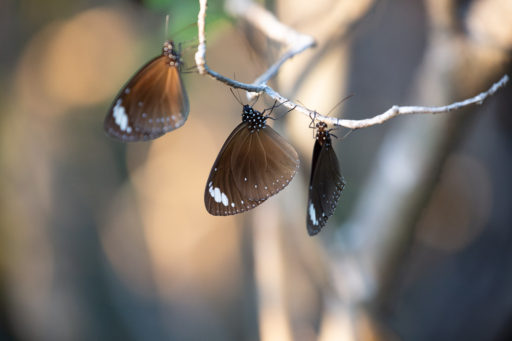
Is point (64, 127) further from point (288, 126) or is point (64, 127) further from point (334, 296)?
point (334, 296)

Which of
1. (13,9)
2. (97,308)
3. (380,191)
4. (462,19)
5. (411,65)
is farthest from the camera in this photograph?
(97,308)

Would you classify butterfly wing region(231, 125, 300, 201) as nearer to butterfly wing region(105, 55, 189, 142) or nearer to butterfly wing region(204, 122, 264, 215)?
butterfly wing region(204, 122, 264, 215)

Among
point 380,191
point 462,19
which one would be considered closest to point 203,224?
point 380,191

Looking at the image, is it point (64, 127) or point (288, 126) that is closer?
point (288, 126)

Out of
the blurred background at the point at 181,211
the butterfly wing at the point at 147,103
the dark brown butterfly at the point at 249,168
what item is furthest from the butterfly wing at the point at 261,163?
the blurred background at the point at 181,211

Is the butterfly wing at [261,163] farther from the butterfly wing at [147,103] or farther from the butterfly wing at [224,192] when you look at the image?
the butterfly wing at [147,103]

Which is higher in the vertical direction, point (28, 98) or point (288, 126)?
point (28, 98)
